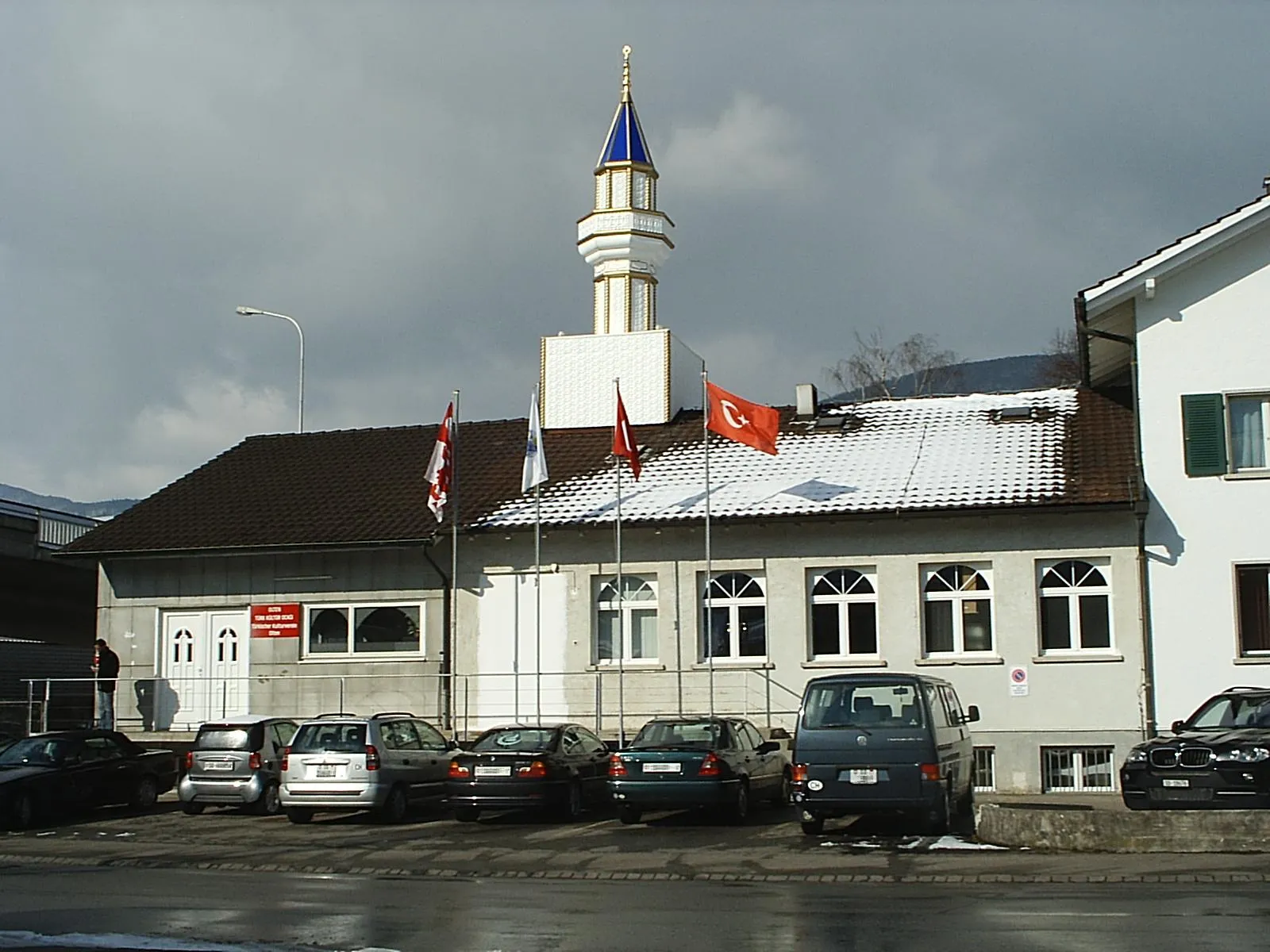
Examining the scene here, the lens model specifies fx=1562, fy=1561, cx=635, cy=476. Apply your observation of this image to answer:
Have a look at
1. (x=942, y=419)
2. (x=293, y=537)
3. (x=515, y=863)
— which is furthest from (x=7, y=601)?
(x=515, y=863)

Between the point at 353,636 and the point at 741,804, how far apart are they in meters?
10.8

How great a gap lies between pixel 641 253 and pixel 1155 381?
527 inches

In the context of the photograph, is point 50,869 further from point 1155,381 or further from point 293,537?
point 1155,381

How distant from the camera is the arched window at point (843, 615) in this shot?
86.8ft

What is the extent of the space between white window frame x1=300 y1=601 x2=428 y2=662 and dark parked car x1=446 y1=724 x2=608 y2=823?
6.60 m

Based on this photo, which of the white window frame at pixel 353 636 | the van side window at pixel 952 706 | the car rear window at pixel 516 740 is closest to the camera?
the van side window at pixel 952 706

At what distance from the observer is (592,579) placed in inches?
1096

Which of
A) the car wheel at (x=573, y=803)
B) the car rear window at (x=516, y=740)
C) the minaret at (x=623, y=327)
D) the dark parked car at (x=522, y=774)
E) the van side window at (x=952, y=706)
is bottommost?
the car wheel at (x=573, y=803)

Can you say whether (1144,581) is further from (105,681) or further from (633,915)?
(105,681)

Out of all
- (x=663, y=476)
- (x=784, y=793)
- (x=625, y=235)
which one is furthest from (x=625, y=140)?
(x=784, y=793)

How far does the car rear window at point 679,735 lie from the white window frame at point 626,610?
19.6 feet

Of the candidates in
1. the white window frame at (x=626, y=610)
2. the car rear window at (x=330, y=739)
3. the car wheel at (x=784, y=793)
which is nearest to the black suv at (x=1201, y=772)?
the car wheel at (x=784, y=793)

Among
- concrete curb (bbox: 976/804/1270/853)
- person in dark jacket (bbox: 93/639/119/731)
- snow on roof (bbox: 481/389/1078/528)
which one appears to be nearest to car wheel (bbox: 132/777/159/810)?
person in dark jacket (bbox: 93/639/119/731)

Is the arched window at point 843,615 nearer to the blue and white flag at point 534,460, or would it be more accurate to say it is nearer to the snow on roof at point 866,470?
the snow on roof at point 866,470
